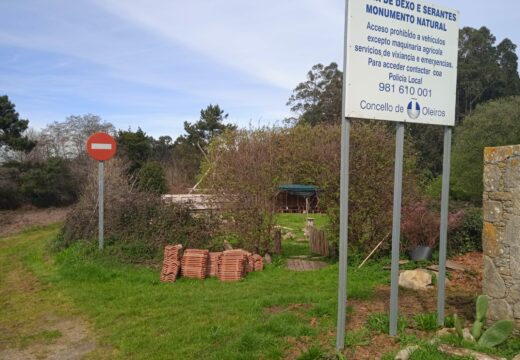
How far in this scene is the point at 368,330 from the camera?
5078 mm

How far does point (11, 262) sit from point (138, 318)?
676cm

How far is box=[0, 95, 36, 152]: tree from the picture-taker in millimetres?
26891

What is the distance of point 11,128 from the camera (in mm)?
27703

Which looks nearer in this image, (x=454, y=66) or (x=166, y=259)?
(x=454, y=66)

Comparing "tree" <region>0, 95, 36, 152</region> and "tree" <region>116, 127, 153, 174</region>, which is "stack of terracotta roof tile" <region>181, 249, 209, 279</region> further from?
"tree" <region>116, 127, 153, 174</region>

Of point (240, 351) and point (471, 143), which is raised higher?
point (471, 143)

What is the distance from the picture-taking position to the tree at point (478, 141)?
2644 centimetres

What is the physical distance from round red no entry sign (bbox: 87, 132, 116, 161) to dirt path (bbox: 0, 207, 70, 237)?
8.92 meters

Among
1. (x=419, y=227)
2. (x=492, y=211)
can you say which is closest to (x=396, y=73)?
(x=492, y=211)

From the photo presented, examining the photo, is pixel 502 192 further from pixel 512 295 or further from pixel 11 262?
pixel 11 262

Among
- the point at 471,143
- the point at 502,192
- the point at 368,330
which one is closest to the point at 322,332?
the point at 368,330

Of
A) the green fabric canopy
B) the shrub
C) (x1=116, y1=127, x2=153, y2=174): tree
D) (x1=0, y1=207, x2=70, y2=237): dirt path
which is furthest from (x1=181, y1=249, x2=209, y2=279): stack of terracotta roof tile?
(x1=116, y1=127, x2=153, y2=174): tree

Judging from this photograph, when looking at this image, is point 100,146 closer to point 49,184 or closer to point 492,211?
point 492,211

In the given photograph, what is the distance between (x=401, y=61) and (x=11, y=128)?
2821 centimetres
